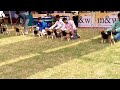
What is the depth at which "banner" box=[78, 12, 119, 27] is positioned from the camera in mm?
15403

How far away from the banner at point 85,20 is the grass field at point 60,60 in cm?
474

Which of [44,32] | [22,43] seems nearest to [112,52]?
[22,43]

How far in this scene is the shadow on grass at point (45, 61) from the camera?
256 inches

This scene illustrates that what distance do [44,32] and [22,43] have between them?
2.03m

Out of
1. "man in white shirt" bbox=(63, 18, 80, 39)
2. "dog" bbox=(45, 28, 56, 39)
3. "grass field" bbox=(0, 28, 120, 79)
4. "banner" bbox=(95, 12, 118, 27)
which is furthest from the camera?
"banner" bbox=(95, 12, 118, 27)

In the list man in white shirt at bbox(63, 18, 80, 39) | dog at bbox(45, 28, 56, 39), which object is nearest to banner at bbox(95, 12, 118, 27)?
man in white shirt at bbox(63, 18, 80, 39)

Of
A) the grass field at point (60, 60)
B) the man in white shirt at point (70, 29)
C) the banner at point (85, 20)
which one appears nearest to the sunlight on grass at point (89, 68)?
the grass field at point (60, 60)

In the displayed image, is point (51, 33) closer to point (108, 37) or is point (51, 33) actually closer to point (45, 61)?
point (108, 37)

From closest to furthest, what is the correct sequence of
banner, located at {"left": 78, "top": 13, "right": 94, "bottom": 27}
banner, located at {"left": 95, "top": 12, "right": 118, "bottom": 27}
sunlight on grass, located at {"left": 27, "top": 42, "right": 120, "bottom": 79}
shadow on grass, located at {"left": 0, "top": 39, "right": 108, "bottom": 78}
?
sunlight on grass, located at {"left": 27, "top": 42, "right": 120, "bottom": 79} → shadow on grass, located at {"left": 0, "top": 39, "right": 108, "bottom": 78} → banner, located at {"left": 95, "top": 12, "right": 118, "bottom": 27} → banner, located at {"left": 78, "top": 13, "right": 94, "bottom": 27}

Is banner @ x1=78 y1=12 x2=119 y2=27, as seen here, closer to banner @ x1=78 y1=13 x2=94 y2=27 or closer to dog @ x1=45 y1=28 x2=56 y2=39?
banner @ x1=78 y1=13 x2=94 y2=27

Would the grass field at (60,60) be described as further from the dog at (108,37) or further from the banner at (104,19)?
the banner at (104,19)

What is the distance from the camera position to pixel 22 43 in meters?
11.4
